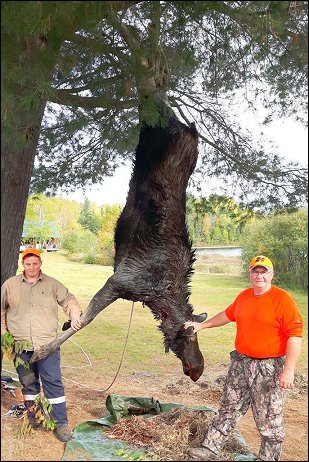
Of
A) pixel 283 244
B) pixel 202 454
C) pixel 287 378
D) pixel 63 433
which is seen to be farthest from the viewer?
pixel 283 244

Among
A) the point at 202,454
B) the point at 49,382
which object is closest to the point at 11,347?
the point at 49,382

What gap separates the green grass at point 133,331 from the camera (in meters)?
9.11

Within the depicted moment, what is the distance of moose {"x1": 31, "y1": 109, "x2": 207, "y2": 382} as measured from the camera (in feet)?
15.2

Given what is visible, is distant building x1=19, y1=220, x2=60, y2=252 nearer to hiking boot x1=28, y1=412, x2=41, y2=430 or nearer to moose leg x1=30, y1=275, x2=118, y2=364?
moose leg x1=30, y1=275, x2=118, y2=364

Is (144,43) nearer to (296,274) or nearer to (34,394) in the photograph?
(34,394)

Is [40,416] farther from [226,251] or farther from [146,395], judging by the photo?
[226,251]

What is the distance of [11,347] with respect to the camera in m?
3.83

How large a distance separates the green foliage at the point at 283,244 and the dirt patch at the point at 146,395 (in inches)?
62.0

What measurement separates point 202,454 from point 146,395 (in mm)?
2413

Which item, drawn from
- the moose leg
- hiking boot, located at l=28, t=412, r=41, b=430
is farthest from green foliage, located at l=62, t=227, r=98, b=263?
hiking boot, located at l=28, t=412, r=41, b=430

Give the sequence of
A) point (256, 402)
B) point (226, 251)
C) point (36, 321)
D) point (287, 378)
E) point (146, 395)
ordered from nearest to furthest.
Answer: point (287, 378) → point (256, 402) → point (36, 321) → point (146, 395) → point (226, 251)

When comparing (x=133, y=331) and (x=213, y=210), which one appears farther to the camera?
(x=133, y=331)

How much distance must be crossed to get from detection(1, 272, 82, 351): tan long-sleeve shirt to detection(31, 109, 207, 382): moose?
1.31 feet

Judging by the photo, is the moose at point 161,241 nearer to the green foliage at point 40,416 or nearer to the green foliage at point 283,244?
the green foliage at point 40,416
